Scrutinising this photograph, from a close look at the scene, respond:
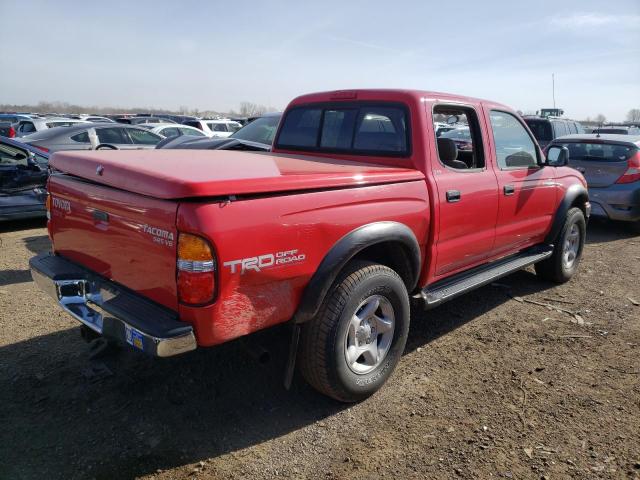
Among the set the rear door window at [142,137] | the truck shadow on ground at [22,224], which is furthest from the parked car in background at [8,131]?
the truck shadow on ground at [22,224]

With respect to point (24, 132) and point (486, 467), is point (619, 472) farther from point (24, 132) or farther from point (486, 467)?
point (24, 132)

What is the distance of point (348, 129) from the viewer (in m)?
3.98

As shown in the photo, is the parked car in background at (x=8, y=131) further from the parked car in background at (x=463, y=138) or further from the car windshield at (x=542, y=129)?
the car windshield at (x=542, y=129)

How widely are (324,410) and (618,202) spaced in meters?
6.74

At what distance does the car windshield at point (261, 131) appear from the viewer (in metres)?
7.91

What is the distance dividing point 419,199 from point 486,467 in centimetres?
163

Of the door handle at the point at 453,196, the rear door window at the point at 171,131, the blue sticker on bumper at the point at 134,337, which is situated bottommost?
the blue sticker on bumper at the point at 134,337

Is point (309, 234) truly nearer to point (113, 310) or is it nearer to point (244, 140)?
point (113, 310)

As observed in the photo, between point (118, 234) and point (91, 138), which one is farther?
point (91, 138)

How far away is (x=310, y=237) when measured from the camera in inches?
101

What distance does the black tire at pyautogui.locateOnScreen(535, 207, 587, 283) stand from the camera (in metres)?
5.18

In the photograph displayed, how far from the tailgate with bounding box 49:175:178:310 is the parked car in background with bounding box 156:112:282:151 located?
400 centimetres

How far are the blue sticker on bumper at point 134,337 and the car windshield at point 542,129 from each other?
1163cm

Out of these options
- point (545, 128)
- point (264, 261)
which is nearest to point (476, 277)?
point (264, 261)
